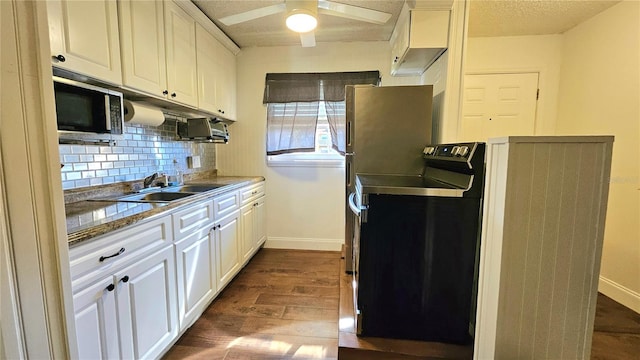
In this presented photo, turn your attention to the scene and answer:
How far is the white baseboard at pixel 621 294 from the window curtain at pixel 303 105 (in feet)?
8.29

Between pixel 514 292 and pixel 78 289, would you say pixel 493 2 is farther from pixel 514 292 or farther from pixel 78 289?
pixel 78 289

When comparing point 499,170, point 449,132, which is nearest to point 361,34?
point 449,132

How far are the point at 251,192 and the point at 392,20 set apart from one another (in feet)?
6.95

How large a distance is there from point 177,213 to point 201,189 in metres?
Result: 0.74

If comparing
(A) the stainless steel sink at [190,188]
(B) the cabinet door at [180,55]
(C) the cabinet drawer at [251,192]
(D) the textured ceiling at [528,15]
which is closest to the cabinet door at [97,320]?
(A) the stainless steel sink at [190,188]

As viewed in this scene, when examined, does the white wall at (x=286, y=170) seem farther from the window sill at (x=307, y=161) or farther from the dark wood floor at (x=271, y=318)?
the dark wood floor at (x=271, y=318)

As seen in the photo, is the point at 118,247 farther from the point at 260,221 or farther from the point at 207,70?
the point at 260,221

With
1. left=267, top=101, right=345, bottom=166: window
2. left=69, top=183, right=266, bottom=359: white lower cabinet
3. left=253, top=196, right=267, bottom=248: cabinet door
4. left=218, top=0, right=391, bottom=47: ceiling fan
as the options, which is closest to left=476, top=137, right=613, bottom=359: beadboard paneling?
left=69, top=183, right=266, bottom=359: white lower cabinet

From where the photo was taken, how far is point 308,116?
318cm

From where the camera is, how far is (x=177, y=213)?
164 centimetres

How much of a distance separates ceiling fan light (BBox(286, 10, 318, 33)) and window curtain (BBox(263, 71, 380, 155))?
111 centimetres

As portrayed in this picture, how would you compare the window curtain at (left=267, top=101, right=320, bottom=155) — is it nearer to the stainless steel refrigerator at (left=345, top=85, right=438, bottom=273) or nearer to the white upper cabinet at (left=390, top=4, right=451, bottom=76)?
the stainless steel refrigerator at (left=345, top=85, right=438, bottom=273)

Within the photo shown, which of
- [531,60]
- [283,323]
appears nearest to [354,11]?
[531,60]

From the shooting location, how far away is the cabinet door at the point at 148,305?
4.18 feet
